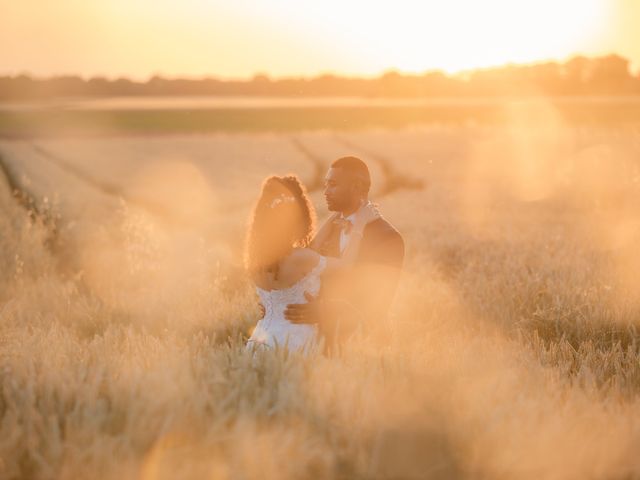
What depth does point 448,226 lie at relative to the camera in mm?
9984

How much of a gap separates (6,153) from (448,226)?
53.5 feet

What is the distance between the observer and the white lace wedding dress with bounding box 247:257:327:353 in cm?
430

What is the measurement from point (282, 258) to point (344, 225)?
89cm

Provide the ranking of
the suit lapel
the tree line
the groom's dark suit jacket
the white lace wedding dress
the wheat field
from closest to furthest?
the wheat field
the white lace wedding dress
the groom's dark suit jacket
the suit lapel
the tree line

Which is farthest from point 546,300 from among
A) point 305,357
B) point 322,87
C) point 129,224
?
point 322,87

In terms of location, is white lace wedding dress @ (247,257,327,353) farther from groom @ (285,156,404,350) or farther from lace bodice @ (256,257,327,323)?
groom @ (285,156,404,350)

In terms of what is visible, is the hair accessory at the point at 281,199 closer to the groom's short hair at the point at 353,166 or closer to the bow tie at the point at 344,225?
the groom's short hair at the point at 353,166

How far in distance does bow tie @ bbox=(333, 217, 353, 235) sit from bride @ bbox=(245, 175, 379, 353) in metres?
0.54

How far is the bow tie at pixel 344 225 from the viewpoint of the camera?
492cm

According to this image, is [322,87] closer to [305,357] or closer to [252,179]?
[252,179]

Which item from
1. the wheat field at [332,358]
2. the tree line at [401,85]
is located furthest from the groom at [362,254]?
the tree line at [401,85]

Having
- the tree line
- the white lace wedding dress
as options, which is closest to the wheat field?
the white lace wedding dress

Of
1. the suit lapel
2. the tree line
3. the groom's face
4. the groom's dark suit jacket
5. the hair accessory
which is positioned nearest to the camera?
the hair accessory

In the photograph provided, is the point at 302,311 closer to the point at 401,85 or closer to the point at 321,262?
the point at 321,262
